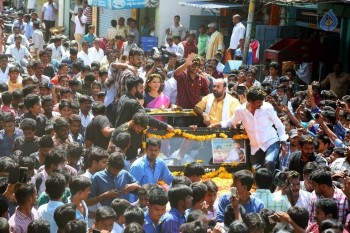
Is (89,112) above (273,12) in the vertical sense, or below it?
below

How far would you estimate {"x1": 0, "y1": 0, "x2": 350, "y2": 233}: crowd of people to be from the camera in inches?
290

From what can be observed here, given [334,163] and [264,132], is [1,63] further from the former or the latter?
[334,163]

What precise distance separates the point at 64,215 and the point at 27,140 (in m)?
3.00

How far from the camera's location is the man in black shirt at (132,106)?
395 inches

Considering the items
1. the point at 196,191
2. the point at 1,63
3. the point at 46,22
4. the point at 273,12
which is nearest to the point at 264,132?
the point at 196,191

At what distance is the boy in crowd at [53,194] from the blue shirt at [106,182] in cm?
62

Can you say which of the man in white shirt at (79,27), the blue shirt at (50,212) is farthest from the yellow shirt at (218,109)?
the man in white shirt at (79,27)

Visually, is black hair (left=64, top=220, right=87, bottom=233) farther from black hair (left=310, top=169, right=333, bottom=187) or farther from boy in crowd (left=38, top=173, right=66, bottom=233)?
black hair (left=310, top=169, right=333, bottom=187)

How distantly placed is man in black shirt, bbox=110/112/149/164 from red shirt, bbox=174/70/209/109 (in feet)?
7.55

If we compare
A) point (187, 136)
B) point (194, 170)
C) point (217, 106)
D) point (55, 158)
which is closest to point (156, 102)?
point (217, 106)

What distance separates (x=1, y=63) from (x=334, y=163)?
25.2ft

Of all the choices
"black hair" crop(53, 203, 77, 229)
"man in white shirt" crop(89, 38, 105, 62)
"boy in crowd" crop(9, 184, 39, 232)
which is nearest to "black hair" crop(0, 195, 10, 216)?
"boy in crowd" crop(9, 184, 39, 232)

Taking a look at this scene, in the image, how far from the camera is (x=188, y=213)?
7535mm

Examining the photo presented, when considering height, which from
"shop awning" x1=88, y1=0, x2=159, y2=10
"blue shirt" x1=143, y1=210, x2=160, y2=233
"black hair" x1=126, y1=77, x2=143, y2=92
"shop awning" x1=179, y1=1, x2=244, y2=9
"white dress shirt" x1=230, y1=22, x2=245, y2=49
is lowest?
"blue shirt" x1=143, y1=210, x2=160, y2=233
